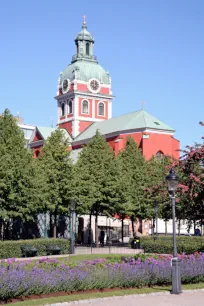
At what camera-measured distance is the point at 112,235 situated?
167 ft

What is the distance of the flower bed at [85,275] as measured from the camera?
13.0 metres

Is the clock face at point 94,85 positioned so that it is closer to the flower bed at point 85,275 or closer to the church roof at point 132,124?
the church roof at point 132,124

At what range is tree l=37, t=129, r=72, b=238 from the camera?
36375 millimetres

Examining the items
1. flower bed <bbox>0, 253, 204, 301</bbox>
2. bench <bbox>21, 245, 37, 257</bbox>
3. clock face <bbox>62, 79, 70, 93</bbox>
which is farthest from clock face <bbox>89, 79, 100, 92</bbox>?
flower bed <bbox>0, 253, 204, 301</bbox>

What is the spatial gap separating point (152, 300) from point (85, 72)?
219ft

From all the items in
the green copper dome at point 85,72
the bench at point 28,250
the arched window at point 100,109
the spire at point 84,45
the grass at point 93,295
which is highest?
the spire at point 84,45

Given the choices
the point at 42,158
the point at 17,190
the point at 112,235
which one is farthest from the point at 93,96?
the point at 17,190

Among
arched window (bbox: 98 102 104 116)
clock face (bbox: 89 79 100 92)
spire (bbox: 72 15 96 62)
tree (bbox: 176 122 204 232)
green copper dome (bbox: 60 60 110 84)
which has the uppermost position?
spire (bbox: 72 15 96 62)

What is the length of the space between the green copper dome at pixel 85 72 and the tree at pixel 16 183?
43478mm

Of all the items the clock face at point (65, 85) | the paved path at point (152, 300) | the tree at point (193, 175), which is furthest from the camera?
the clock face at point (65, 85)

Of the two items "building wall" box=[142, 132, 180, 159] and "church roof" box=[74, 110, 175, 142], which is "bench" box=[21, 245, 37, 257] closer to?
"building wall" box=[142, 132, 180, 159]

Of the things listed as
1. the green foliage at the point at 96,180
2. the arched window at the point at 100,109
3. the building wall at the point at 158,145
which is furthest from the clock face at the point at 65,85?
the green foliage at the point at 96,180

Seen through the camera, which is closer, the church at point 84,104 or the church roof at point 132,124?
the church roof at point 132,124

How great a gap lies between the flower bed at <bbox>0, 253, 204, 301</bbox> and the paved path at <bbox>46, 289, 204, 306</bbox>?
3.33 ft
